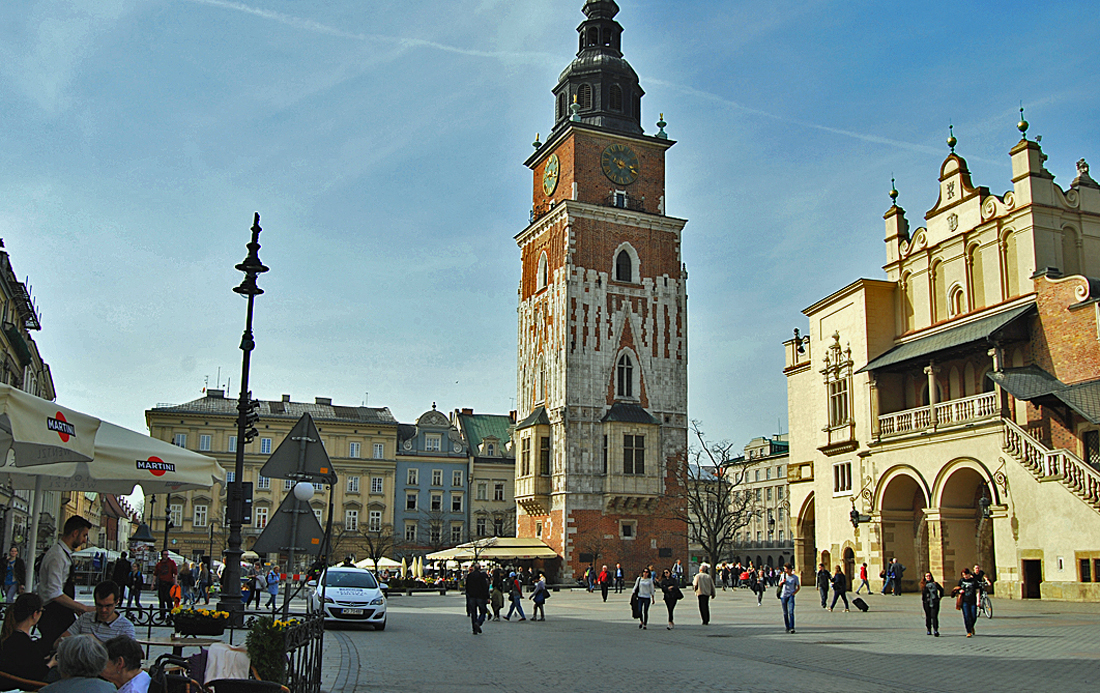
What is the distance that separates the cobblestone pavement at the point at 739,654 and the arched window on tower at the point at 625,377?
3163cm

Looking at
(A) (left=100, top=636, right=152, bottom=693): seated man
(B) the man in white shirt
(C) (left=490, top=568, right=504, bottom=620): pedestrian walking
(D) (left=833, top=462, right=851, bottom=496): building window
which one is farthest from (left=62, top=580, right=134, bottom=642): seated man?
(D) (left=833, top=462, right=851, bottom=496): building window

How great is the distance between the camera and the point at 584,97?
63375 mm

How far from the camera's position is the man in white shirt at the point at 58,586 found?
29.3ft

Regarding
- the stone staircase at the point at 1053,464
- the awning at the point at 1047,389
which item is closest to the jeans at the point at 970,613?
the stone staircase at the point at 1053,464

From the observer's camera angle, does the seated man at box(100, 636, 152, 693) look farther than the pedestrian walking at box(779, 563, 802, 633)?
No

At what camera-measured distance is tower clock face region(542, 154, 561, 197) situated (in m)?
62.6

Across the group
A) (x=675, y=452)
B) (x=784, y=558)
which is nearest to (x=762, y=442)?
(x=784, y=558)

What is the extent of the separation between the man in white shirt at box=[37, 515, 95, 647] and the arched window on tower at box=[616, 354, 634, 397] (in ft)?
165

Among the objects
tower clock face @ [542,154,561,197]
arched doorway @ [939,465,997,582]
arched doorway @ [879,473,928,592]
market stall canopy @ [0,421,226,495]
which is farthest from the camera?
tower clock face @ [542,154,561,197]

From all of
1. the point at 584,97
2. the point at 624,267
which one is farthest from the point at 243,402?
the point at 584,97

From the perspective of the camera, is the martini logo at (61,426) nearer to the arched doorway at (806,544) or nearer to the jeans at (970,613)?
the jeans at (970,613)

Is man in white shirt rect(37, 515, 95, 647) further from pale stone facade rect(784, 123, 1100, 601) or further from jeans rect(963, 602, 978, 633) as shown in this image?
pale stone facade rect(784, 123, 1100, 601)

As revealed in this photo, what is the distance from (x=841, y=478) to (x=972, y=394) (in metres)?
7.36

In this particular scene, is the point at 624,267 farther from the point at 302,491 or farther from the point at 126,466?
the point at 126,466
